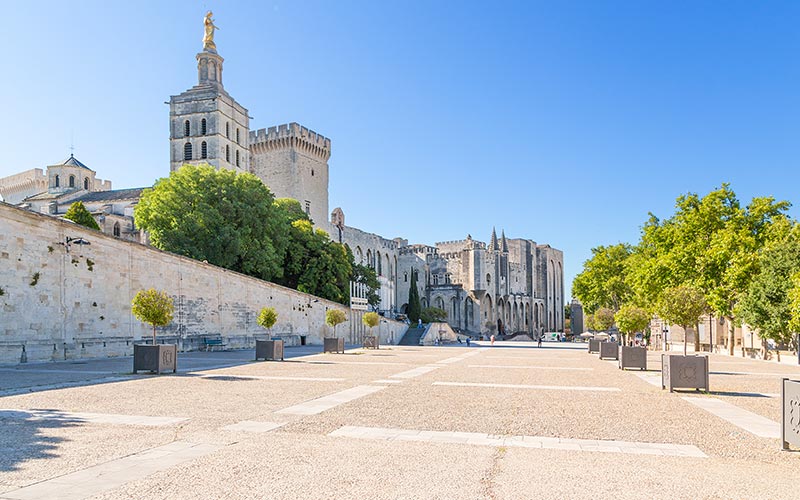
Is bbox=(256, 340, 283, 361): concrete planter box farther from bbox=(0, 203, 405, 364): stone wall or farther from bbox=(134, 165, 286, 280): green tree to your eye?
bbox=(134, 165, 286, 280): green tree

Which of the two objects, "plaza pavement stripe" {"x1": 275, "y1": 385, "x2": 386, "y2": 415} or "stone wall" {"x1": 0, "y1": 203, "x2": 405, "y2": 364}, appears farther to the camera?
"stone wall" {"x1": 0, "y1": 203, "x2": 405, "y2": 364}

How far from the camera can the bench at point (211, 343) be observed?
28.3 meters

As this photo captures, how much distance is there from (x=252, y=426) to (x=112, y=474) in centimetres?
251

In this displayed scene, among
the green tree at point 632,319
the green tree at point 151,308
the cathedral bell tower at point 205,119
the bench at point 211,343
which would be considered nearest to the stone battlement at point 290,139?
the cathedral bell tower at point 205,119

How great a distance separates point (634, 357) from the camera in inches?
752

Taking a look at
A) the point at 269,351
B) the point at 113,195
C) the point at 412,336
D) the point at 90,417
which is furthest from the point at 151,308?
the point at 113,195

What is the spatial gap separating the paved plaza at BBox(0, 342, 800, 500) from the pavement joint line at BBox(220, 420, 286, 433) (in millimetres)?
25

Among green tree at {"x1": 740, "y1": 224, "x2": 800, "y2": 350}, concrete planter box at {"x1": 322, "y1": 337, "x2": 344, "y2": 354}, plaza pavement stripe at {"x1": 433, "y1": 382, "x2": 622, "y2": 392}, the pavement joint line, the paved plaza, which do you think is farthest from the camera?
concrete planter box at {"x1": 322, "y1": 337, "x2": 344, "y2": 354}

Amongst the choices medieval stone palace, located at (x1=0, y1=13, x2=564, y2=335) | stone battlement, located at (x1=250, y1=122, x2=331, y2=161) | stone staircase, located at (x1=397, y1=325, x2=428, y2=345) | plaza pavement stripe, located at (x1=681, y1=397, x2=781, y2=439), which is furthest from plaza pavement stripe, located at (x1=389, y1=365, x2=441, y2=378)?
stone battlement, located at (x1=250, y1=122, x2=331, y2=161)

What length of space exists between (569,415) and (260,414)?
14.3ft

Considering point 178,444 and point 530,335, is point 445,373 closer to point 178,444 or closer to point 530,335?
point 178,444

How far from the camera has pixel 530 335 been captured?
3531 inches

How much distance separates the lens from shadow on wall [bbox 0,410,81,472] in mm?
5865

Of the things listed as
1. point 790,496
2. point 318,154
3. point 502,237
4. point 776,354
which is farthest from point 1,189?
point 790,496
